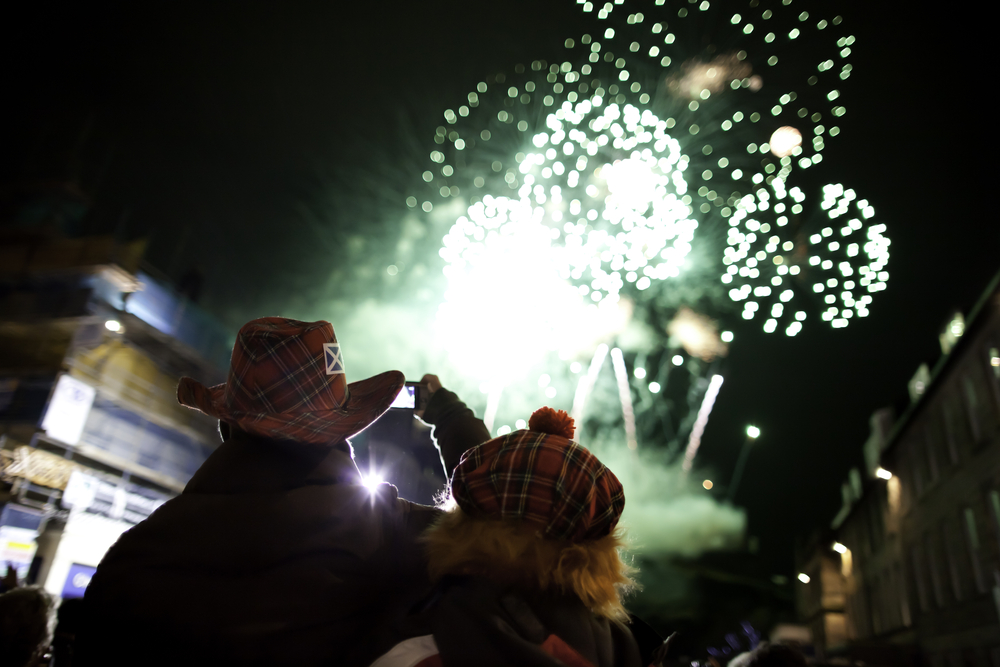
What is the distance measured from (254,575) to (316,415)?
1.48 feet

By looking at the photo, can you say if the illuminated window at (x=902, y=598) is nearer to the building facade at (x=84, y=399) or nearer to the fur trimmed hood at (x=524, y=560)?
the building facade at (x=84, y=399)

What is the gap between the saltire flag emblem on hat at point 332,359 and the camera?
1911 mm

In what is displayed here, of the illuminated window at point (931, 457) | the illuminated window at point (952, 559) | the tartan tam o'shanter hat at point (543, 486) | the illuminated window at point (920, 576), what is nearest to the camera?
the tartan tam o'shanter hat at point (543, 486)

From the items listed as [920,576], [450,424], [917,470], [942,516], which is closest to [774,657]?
[450,424]

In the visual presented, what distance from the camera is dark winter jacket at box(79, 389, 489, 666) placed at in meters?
1.56

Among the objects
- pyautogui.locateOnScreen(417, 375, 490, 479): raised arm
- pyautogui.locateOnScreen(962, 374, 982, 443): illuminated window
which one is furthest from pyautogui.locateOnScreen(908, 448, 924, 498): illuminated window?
pyautogui.locateOnScreen(417, 375, 490, 479): raised arm

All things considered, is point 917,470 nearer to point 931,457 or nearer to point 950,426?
point 931,457

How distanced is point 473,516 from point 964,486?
73.5ft

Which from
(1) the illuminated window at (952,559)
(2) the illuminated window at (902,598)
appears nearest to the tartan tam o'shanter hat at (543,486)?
(1) the illuminated window at (952,559)

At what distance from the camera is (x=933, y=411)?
22.6 meters

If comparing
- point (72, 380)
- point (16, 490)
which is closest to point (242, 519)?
point (16, 490)

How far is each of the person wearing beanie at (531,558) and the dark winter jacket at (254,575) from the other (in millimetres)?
186

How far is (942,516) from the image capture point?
2069 cm

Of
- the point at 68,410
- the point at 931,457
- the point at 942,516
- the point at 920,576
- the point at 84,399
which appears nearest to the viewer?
the point at 68,410
